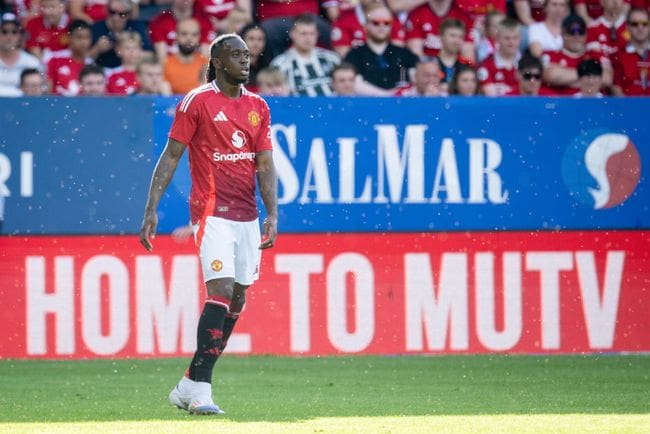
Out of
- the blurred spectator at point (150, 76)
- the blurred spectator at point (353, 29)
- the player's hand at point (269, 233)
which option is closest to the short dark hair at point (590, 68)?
the blurred spectator at point (353, 29)

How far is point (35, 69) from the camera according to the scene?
11.9 meters

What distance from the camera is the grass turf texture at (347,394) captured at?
705cm

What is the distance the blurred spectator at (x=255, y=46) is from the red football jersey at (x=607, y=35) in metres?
3.63

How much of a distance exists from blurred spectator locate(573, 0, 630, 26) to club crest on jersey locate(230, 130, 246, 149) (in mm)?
7472

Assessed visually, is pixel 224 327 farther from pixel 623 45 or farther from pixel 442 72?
pixel 623 45

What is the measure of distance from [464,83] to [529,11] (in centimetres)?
258

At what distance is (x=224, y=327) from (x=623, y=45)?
719cm

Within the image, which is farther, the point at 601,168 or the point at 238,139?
the point at 601,168

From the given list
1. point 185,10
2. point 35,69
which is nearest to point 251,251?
point 35,69

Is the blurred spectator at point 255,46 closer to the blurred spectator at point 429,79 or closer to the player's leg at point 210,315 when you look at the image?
the blurred spectator at point 429,79

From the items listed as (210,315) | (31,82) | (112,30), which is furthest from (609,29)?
(210,315)

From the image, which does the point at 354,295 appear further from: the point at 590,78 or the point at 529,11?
the point at 529,11

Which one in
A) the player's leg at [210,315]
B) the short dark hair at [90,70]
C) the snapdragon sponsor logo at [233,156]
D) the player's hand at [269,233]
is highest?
the short dark hair at [90,70]

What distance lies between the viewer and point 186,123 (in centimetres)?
760
